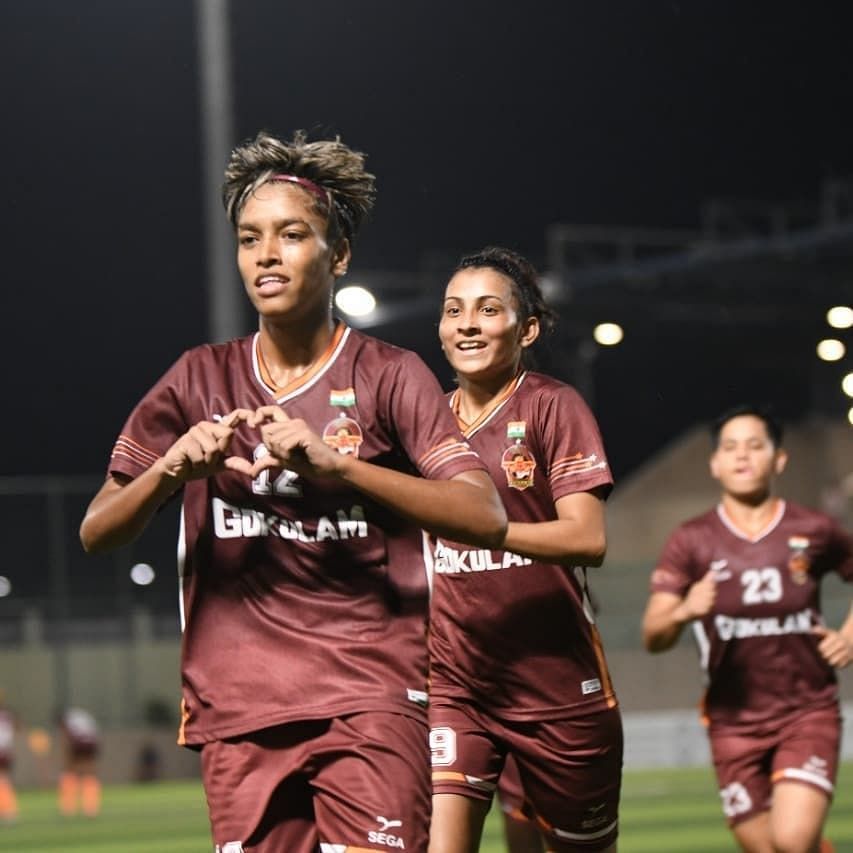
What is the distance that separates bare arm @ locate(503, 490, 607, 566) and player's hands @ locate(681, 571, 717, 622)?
5.60 ft

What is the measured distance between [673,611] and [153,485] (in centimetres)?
398

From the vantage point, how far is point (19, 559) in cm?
2980

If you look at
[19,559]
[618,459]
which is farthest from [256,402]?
[618,459]

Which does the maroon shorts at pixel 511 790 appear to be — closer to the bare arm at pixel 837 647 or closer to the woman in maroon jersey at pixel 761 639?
the woman in maroon jersey at pixel 761 639

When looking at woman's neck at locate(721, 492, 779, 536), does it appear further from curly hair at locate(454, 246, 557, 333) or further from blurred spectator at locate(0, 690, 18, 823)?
blurred spectator at locate(0, 690, 18, 823)

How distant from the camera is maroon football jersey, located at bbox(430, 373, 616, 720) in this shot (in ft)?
20.8

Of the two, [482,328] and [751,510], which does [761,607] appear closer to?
[751,510]

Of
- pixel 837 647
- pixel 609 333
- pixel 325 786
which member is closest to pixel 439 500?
pixel 325 786

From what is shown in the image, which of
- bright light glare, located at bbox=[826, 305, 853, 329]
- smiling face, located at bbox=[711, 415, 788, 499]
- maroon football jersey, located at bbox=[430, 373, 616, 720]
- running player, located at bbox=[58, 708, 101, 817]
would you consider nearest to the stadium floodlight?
bright light glare, located at bbox=[826, 305, 853, 329]

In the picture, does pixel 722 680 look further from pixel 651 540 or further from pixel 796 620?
pixel 651 540

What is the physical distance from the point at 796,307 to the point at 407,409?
3426cm

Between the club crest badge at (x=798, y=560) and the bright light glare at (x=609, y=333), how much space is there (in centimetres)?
2922

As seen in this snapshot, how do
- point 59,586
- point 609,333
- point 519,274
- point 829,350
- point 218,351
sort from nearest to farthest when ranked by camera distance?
1. point 218,351
2. point 519,274
3. point 59,586
4. point 609,333
5. point 829,350

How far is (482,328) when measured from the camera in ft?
21.3
